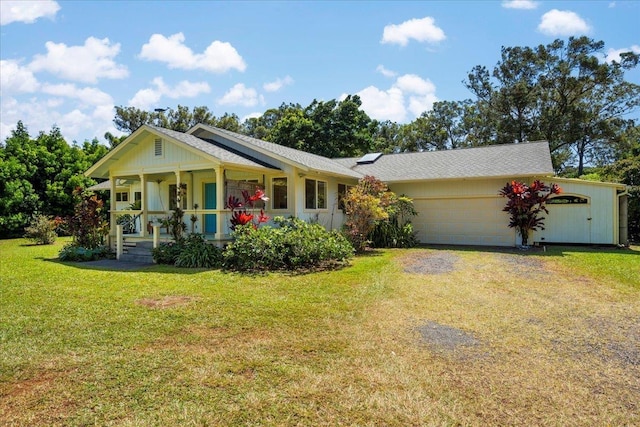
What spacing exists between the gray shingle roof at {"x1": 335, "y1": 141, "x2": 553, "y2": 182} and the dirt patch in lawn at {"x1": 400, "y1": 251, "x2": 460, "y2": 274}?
4146mm

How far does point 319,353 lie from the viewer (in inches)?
168

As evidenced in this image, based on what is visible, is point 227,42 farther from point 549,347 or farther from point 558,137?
point 558,137

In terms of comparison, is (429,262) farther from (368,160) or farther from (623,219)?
(368,160)

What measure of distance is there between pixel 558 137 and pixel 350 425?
105ft

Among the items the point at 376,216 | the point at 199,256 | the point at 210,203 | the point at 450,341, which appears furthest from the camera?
the point at 210,203

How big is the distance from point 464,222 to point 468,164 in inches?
104

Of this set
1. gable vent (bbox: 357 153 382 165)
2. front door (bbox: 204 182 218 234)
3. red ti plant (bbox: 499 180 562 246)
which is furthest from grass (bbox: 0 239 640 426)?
gable vent (bbox: 357 153 382 165)

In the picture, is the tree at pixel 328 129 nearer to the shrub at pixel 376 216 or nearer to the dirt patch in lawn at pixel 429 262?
the shrub at pixel 376 216

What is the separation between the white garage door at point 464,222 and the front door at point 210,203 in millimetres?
8373

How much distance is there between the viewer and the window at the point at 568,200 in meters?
14.4

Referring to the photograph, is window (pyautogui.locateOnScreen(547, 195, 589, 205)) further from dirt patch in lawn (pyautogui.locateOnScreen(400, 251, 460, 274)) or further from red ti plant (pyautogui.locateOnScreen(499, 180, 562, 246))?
dirt patch in lawn (pyautogui.locateOnScreen(400, 251, 460, 274))

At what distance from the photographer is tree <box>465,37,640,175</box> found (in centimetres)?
2731

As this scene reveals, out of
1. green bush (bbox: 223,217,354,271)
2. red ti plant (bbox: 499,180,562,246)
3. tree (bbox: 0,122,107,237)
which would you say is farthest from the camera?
tree (bbox: 0,122,107,237)

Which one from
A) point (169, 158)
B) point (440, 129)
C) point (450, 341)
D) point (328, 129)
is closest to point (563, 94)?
point (440, 129)
